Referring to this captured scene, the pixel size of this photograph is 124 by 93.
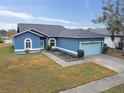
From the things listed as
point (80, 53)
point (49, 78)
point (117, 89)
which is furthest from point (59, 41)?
point (117, 89)

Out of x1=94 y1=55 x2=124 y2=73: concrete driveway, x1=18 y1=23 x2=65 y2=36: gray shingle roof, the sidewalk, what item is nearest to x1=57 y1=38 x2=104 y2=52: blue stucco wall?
x1=18 y1=23 x2=65 y2=36: gray shingle roof

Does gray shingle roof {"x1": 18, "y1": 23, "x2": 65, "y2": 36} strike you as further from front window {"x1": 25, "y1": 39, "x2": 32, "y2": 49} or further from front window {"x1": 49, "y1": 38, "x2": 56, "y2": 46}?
front window {"x1": 25, "y1": 39, "x2": 32, "y2": 49}

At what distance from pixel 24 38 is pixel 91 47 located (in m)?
11.8

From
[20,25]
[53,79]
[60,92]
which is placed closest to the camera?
[60,92]

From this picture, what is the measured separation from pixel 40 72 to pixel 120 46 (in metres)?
22.0

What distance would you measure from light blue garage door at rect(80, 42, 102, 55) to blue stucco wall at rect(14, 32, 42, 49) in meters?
8.53

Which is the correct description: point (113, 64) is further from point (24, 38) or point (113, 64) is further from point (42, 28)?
point (42, 28)

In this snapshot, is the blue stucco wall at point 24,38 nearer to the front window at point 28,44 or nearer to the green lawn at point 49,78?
the front window at point 28,44

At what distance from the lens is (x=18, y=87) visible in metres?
9.48

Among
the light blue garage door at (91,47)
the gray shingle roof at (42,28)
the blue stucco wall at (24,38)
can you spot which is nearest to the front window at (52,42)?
the gray shingle roof at (42,28)

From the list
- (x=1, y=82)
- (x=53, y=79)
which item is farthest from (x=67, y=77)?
(x=1, y=82)

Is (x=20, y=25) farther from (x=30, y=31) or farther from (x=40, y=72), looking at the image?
(x=40, y=72)

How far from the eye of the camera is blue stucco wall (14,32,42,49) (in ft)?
72.9

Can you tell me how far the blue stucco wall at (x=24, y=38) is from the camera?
875 inches
